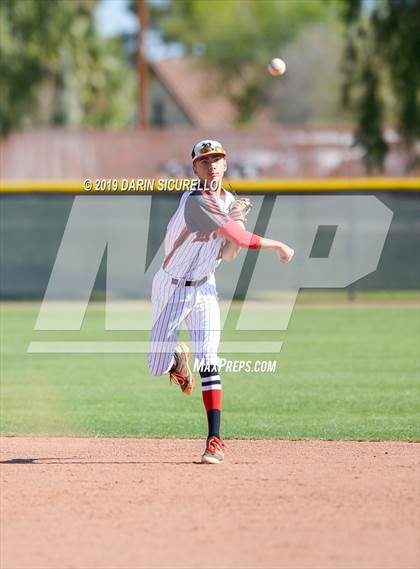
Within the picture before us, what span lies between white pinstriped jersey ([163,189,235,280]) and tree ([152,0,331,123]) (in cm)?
6184

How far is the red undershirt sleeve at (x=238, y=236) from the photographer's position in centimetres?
753

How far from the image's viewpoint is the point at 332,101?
7231 centimetres

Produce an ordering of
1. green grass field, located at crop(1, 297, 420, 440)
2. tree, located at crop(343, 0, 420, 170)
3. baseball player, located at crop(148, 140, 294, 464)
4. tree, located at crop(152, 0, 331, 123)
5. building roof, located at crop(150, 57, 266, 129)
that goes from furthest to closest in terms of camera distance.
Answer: building roof, located at crop(150, 57, 266, 129)
tree, located at crop(152, 0, 331, 123)
tree, located at crop(343, 0, 420, 170)
green grass field, located at crop(1, 297, 420, 440)
baseball player, located at crop(148, 140, 294, 464)

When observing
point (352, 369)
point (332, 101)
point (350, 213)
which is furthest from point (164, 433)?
point (332, 101)

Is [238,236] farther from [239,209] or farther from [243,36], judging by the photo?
[243,36]

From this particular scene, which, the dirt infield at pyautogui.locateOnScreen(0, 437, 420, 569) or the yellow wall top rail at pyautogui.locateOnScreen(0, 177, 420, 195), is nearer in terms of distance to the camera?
the dirt infield at pyautogui.locateOnScreen(0, 437, 420, 569)

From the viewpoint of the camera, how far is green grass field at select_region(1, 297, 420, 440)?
31.5 feet

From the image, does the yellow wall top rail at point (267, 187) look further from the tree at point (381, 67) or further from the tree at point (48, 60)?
the tree at point (48, 60)

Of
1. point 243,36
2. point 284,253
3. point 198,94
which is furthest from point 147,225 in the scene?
point 243,36

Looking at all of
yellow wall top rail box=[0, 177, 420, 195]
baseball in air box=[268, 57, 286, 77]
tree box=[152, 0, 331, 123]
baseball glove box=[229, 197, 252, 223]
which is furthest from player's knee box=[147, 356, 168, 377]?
tree box=[152, 0, 331, 123]

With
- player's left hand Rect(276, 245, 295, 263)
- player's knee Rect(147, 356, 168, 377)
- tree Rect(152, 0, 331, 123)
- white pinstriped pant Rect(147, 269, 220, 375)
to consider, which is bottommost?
tree Rect(152, 0, 331, 123)

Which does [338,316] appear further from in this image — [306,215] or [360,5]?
[360,5]

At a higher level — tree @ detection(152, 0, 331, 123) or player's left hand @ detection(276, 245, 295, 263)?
player's left hand @ detection(276, 245, 295, 263)

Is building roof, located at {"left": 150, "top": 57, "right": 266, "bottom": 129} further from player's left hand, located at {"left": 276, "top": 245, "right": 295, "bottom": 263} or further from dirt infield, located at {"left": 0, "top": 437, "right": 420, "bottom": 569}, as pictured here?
player's left hand, located at {"left": 276, "top": 245, "right": 295, "bottom": 263}
